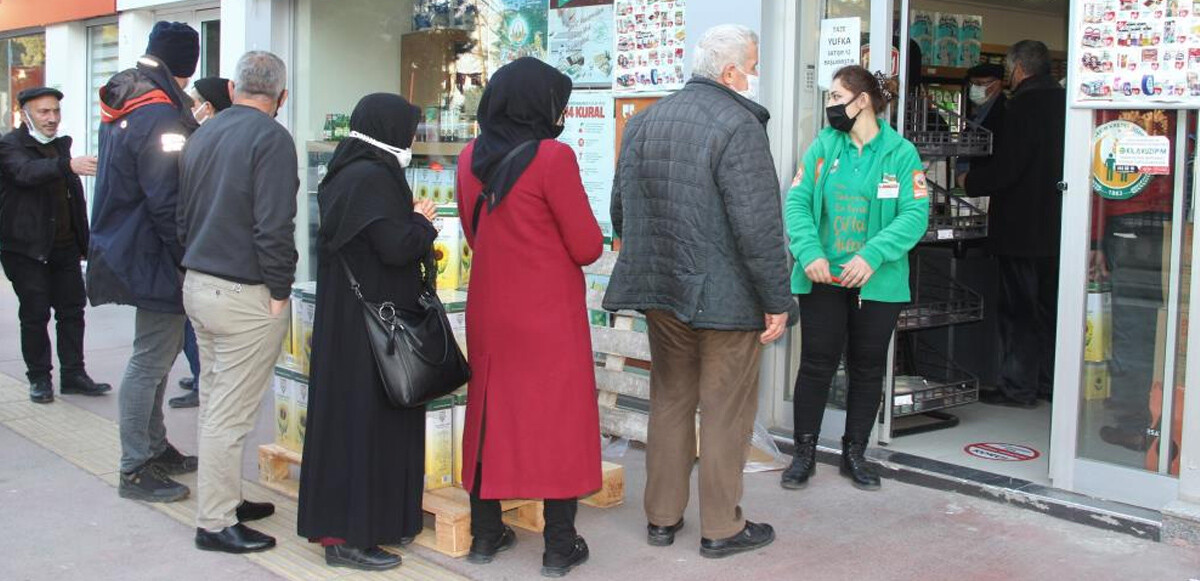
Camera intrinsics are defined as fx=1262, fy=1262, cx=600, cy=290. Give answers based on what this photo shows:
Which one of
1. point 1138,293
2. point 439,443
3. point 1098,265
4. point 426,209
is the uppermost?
point 426,209

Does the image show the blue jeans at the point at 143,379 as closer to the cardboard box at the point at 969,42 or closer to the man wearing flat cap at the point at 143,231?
the man wearing flat cap at the point at 143,231

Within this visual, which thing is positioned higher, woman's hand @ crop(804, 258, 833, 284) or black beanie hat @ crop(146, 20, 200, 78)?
black beanie hat @ crop(146, 20, 200, 78)

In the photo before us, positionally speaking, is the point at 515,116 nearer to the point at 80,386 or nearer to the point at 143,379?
the point at 143,379

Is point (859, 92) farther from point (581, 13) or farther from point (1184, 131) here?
point (581, 13)

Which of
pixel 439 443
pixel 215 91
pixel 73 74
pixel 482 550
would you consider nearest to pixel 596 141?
pixel 215 91

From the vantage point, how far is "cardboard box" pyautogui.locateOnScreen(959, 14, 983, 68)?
736cm

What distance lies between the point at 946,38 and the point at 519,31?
8.13 ft

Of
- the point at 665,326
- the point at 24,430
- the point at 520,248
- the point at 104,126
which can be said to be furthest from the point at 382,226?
the point at 24,430

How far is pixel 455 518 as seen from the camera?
176 inches

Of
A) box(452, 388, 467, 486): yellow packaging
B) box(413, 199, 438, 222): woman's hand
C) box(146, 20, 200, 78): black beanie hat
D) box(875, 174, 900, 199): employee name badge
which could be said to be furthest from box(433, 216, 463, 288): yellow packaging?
box(875, 174, 900, 199): employee name badge

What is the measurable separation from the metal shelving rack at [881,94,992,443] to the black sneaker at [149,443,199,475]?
3124 mm

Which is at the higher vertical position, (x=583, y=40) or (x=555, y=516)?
(x=583, y=40)

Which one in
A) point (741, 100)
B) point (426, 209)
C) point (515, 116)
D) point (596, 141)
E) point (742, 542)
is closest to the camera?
point (515, 116)

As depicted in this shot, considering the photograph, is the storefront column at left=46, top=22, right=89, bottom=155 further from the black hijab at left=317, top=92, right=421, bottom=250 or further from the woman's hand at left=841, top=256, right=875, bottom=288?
the woman's hand at left=841, top=256, right=875, bottom=288
